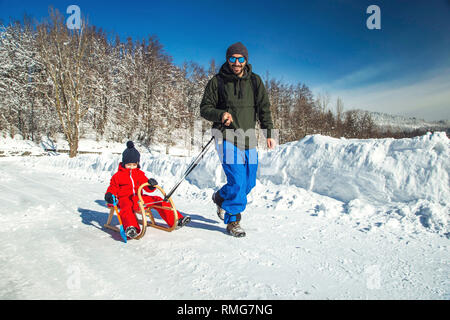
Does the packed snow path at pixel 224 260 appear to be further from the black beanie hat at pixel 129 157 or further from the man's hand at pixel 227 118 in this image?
the man's hand at pixel 227 118

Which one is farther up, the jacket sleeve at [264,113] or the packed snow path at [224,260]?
the jacket sleeve at [264,113]

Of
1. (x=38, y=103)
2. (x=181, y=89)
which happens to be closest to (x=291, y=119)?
(x=181, y=89)

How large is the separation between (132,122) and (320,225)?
1136 inches

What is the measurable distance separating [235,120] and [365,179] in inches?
97.0

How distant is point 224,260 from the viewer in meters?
2.48

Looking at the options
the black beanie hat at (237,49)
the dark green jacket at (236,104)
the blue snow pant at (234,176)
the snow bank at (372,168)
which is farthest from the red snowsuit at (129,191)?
the snow bank at (372,168)

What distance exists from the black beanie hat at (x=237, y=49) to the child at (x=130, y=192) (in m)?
1.93

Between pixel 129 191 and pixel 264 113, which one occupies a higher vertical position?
pixel 264 113

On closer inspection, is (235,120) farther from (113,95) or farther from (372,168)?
(113,95)

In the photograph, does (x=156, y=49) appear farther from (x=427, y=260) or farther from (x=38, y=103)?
(x=427, y=260)

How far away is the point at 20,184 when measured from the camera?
658 centimetres

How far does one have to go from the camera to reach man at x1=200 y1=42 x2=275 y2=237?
127 inches

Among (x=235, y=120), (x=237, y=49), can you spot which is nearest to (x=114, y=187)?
(x=235, y=120)

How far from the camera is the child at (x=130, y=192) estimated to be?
3197mm
